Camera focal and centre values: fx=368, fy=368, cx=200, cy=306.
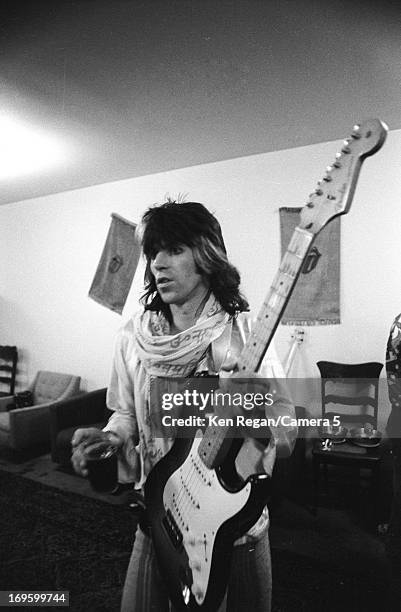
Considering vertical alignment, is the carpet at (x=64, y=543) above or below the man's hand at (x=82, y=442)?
below

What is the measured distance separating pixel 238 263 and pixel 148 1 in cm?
68

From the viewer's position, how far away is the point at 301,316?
1.31 meters

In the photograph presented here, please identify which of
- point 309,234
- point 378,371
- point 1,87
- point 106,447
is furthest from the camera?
point 378,371

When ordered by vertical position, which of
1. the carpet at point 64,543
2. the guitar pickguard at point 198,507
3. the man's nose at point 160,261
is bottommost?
the carpet at point 64,543

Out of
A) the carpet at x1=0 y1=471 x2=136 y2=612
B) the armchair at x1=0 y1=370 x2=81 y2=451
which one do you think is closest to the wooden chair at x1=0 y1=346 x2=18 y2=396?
the armchair at x1=0 y1=370 x2=81 y2=451

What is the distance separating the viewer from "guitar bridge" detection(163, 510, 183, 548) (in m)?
0.63

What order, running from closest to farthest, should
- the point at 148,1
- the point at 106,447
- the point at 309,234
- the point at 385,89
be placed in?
the point at 309,234, the point at 106,447, the point at 148,1, the point at 385,89

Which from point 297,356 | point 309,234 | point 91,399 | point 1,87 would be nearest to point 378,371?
point 297,356

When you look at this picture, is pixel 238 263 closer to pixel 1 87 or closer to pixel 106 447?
pixel 106 447

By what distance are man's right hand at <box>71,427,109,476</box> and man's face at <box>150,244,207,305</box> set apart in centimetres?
28

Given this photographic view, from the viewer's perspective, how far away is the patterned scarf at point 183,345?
690 millimetres

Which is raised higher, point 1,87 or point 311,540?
point 1,87

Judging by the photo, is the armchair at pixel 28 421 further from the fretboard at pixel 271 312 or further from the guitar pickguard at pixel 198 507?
the fretboard at pixel 271 312

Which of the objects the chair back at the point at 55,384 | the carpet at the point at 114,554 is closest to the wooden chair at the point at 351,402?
the carpet at the point at 114,554
